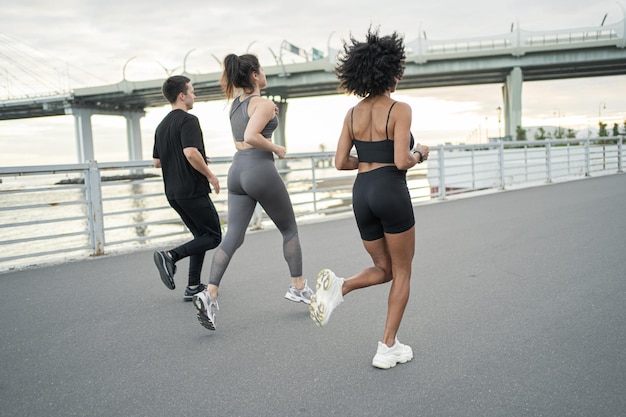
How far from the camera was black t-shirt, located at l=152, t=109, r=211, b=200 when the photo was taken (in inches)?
178

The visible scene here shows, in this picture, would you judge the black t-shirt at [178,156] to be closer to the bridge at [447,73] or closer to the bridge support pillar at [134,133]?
the bridge at [447,73]

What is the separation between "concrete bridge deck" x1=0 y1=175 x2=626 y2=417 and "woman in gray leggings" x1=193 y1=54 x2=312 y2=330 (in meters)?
0.65

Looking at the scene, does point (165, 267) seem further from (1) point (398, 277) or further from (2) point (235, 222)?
(1) point (398, 277)

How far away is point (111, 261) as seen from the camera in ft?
23.7

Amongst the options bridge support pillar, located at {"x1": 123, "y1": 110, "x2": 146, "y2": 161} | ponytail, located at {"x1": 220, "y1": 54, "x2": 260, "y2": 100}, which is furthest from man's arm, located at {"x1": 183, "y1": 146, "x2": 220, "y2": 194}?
bridge support pillar, located at {"x1": 123, "y1": 110, "x2": 146, "y2": 161}

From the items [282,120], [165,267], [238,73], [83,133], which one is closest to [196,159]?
[238,73]

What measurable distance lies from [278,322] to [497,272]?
261cm

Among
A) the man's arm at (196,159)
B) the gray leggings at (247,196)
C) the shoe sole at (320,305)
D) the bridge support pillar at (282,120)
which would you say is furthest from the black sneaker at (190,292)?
the bridge support pillar at (282,120)

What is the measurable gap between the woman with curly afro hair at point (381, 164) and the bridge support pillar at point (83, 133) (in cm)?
6578

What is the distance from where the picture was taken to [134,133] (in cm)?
7138

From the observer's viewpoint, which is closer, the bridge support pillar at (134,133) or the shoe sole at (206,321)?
the shoe sole at (206,321)

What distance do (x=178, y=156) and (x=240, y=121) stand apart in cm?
79

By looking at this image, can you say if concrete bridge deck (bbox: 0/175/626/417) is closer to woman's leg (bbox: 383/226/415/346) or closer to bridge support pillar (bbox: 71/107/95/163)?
woman's leg (bbox: 383/226/415/346)

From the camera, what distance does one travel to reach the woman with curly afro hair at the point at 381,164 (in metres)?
3.03
